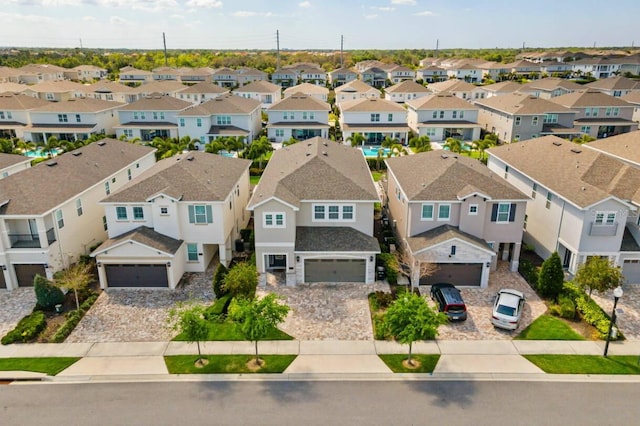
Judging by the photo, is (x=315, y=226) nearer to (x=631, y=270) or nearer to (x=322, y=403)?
(x=322, y=403)

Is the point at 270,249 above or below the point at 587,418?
above

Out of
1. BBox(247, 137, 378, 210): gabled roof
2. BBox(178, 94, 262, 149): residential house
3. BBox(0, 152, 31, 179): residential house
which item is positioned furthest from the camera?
BBox(178, 94, 262, 149): residential house

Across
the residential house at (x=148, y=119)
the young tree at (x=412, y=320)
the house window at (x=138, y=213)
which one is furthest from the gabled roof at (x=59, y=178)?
the residential house at (x=148, y=119)

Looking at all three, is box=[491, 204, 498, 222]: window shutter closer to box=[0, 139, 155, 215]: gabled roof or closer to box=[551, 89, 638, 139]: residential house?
box=[0, 139, 155, 215]: gabled roof

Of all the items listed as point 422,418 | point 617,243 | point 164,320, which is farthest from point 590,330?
point 164,320

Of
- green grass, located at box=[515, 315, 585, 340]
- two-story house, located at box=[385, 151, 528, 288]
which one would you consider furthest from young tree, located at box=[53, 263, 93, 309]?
green grass, located at box=[515, 315, 585, 340]

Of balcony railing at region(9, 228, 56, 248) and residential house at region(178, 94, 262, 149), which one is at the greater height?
residential house at region(178, 94, 262, 149)

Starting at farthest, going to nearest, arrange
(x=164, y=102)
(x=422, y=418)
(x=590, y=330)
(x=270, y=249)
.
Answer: (x=164, y=102) → (x=270, y=249) → (x=590, y=330) → (x=422, y=418)

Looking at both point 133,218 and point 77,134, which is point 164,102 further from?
point 133,218
